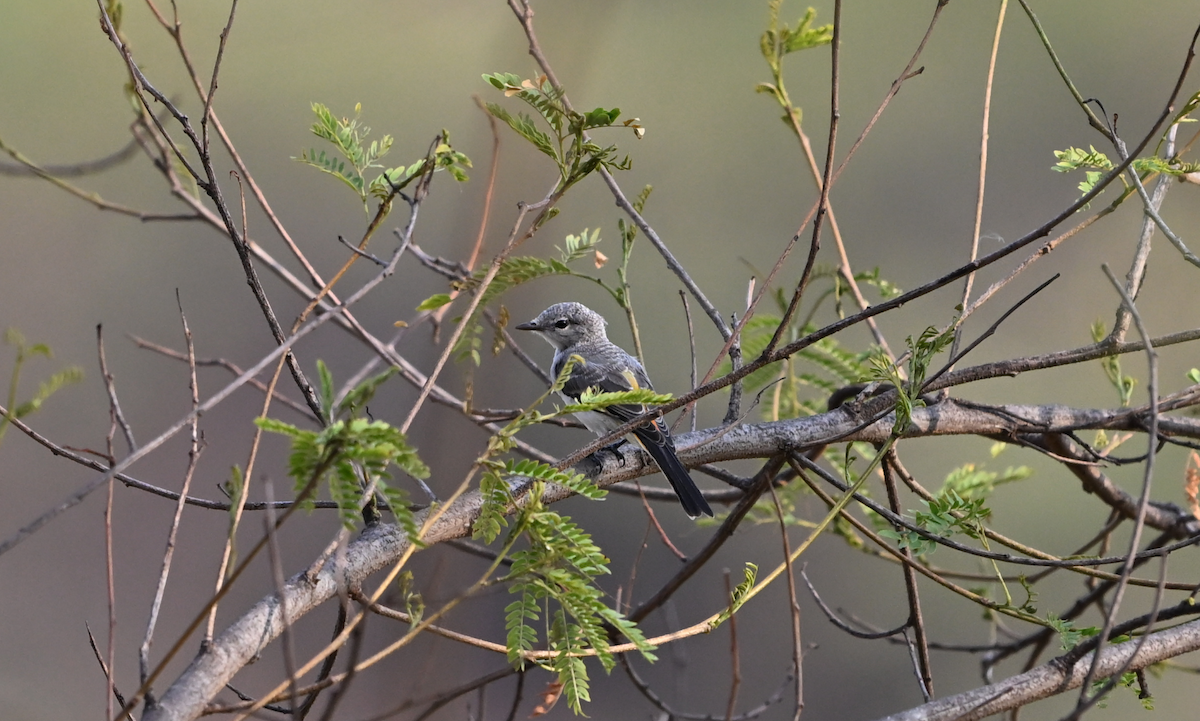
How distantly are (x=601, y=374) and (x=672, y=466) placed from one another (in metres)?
0.56

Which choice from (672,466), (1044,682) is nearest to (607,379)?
(672,466)

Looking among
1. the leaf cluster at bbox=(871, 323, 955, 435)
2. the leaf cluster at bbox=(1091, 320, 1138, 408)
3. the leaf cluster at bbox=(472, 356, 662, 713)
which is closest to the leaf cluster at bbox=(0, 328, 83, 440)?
the leaf cluster at bbox=(472, 356, 662, 713)

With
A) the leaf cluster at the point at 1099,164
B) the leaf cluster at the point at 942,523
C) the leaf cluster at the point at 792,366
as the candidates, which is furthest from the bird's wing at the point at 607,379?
the leaf cluster at the point at 1099,164

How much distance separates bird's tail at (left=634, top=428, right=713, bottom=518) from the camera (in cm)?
122

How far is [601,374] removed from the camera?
5.85ft

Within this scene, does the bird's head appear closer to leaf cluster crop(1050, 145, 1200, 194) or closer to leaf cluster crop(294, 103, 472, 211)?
leaf cluster crop(294, 103, 472, 211)

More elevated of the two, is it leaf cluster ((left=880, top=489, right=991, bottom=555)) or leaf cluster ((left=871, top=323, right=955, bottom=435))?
leaf cluster ((left=871, top=323, right=955, bottom=435))

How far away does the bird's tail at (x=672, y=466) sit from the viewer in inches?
48.2

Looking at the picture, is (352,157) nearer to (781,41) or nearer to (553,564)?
(553,564)

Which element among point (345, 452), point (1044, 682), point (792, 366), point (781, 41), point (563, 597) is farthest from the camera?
point (792, 366)

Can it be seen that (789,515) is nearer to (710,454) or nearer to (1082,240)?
(710,454)

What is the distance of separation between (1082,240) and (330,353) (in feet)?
7.65

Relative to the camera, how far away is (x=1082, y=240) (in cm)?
257

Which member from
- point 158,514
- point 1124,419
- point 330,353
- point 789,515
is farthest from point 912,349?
point 158,514
